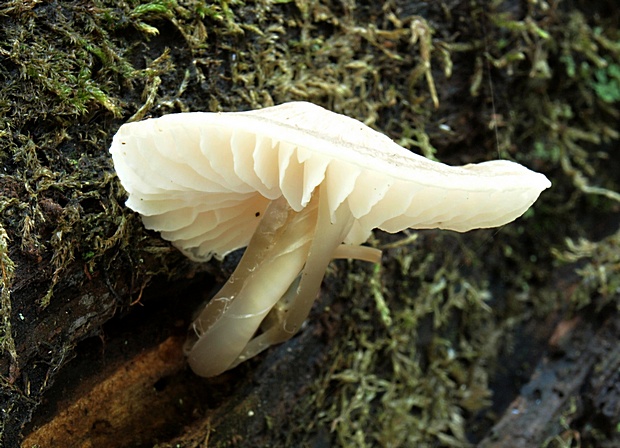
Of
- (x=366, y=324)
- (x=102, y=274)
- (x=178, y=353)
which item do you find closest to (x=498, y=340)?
(x=366, y=324)

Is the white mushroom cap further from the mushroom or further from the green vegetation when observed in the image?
the green vegetation

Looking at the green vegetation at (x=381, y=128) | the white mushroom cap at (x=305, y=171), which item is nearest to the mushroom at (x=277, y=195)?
the white mushroom cap at (x=305, y=171)

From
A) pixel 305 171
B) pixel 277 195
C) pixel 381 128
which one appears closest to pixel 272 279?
pixel 277 195

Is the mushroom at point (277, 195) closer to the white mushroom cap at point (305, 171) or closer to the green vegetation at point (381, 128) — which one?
the white mushroom cap at point (305, 171)

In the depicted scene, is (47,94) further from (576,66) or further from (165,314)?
(576,66)

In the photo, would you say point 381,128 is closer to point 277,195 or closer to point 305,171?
point 277,195

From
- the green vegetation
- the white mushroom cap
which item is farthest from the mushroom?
the green vegetation

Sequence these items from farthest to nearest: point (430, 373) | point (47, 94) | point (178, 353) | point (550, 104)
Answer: point (550, 104)
point (430, 373)
point (178, 353)
point (47, 94)
